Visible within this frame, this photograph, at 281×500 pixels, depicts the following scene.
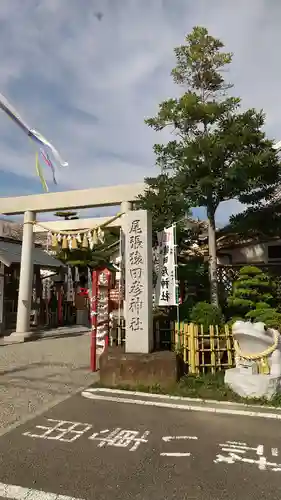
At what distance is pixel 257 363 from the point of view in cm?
672

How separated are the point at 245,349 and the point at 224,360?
4.77ft

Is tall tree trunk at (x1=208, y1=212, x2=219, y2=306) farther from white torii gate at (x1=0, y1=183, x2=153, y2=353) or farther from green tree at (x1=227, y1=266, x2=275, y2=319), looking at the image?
white torii gate at (x1=0, y1=183, x2=153, y2=353)

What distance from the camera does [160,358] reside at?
7273mm

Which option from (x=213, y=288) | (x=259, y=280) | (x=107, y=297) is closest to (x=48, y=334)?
(x=107, y=297)

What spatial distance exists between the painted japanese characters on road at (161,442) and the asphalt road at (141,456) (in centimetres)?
1

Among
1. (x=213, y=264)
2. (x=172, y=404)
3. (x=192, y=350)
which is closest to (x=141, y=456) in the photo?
(x=172, y=404)

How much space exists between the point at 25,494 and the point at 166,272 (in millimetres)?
5679

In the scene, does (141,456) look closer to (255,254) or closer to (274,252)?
(255,254)

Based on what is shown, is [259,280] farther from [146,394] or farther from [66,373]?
[66,373]

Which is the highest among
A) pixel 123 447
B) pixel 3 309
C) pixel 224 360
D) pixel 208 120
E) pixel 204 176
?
pixel 208 120

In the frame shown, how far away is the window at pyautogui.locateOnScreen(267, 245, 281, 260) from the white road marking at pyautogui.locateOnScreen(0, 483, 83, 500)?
12745 millimetres

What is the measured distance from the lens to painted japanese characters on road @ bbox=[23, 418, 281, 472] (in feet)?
13.8

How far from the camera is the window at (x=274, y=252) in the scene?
46.8 ft

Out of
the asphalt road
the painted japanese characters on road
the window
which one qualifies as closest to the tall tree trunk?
the asphalt road
